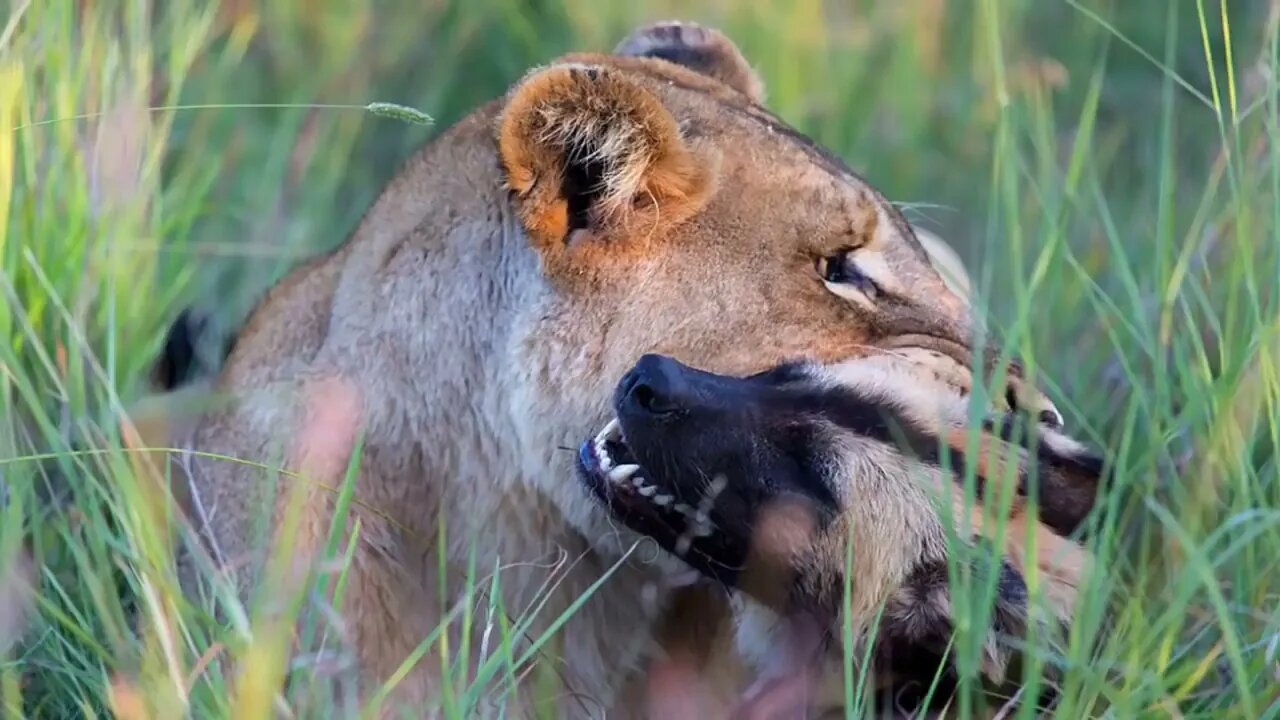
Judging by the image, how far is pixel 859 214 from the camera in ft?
6.86

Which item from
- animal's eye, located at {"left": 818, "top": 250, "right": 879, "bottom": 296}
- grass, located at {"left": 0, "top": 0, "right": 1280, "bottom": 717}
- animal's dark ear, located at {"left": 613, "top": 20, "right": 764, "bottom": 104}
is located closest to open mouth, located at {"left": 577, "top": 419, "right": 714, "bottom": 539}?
grass, located at {"left": 0, "top": 0, "right": 1280, "bottom": 717}

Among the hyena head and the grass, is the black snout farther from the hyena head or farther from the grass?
the grass

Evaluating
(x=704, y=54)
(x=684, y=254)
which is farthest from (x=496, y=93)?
(x=684, y=254)

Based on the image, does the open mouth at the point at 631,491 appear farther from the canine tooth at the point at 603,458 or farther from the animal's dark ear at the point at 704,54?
the animal's dark ear at the point at 704,54

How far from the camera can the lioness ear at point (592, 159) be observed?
193 centimetres

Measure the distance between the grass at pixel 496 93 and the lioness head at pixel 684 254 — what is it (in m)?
0.15

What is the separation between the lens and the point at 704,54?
2.56 meters

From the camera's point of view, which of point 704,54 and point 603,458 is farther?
point 704,54

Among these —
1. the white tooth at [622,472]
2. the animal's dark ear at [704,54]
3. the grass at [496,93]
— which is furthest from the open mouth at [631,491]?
the animal's dark ear at [704,54]

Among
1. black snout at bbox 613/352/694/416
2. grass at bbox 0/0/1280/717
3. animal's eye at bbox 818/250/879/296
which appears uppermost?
animal's eye at bbox 818/250/879/296

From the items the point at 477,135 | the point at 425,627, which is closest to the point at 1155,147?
the point at 477,135

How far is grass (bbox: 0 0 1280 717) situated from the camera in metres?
1.80

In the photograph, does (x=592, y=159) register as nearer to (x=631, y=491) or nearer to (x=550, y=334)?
(x=550, y=334)

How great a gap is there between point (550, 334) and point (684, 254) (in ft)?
0.62
